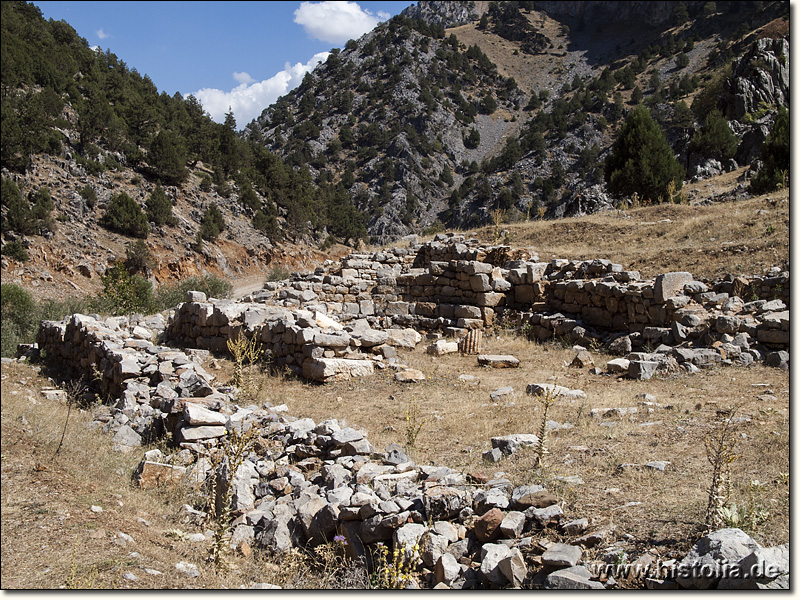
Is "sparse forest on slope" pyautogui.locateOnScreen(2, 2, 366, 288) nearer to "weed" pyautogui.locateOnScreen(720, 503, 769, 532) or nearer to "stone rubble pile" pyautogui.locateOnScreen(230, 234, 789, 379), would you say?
"stone rubble pile" pyautogui.locateOnScreen(230, 234, 789, 379)

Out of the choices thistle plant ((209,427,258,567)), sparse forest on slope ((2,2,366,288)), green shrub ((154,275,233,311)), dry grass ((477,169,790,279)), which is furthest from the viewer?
sparse forest on slope ((2,2,366,288))

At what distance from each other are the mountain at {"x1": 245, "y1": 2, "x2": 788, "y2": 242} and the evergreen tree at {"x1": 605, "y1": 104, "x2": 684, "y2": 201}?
15.1 meters

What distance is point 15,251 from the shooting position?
2467cm

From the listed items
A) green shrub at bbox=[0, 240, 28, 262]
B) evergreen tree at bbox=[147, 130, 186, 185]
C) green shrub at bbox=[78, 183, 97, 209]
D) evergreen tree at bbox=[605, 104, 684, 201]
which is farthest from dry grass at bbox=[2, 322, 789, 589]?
evergreen tree at bbox=[147, 130, 186, 185]

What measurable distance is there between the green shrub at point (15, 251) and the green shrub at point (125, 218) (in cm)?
612

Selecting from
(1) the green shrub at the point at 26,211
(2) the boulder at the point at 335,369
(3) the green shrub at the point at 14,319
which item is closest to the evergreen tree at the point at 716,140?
(2) the boulder at the point at 335,369

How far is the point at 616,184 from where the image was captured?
28.2m

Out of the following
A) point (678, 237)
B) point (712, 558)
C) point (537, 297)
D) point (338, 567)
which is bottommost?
point (338, 567)

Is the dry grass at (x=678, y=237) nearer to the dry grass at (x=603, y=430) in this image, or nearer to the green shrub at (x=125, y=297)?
the dry grass at (x=603, y=430)

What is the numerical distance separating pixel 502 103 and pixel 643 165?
6058 cm

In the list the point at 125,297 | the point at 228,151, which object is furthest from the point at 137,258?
the point at 228,151

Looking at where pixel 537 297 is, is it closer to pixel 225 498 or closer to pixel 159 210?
pixel 225 498

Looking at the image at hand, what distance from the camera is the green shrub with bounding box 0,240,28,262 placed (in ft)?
79.8

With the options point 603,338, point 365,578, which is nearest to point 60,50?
→ point 603,338
